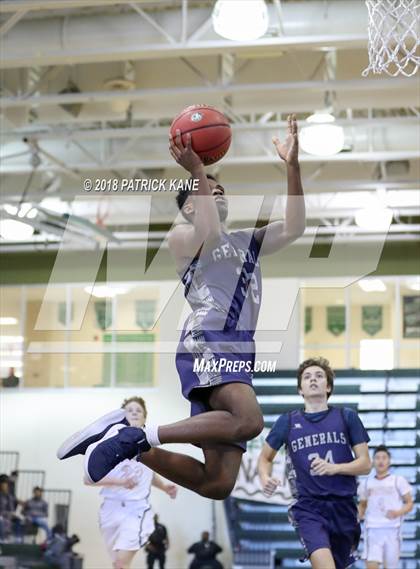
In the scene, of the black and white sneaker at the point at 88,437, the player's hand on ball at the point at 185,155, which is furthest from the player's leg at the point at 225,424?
the player's hand on ball at the point at 185,155

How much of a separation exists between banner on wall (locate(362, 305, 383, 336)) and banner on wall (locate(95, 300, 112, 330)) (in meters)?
6.41

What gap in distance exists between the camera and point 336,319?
2327 centimetres

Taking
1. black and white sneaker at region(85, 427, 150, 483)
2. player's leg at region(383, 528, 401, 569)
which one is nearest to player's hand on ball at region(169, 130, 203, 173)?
black and white sneaker at region(85, 427, 150, 483)

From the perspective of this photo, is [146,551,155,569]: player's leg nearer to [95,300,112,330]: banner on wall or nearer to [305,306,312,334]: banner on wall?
[95,300,112,330]: banner on wall

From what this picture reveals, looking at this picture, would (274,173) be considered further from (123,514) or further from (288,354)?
(123,514)

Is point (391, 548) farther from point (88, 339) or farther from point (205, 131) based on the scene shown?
point (88, 339)

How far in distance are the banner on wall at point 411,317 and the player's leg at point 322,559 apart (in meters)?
15.3

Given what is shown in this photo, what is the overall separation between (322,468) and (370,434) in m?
11.8

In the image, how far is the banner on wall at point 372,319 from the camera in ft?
75.7

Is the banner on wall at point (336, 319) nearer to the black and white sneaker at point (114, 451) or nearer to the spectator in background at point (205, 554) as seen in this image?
the spectator in background at point (205, 554)

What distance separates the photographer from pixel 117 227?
21.4 meters

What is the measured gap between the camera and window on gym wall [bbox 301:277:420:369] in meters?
21.4

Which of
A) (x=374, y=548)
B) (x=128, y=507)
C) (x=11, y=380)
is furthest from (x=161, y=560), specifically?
(x=128, y=507)

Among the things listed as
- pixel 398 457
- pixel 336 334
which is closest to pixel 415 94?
pixel 398 457
